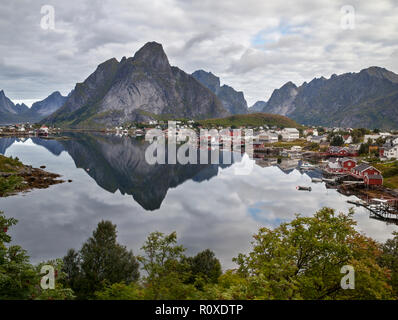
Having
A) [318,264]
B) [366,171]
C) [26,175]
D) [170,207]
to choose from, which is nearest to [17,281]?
[318,264]

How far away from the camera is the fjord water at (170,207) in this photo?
35.4 metres

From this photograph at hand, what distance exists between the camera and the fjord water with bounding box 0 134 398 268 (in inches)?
1394

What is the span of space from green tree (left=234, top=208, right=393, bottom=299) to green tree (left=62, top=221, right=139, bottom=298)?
11.5 meters

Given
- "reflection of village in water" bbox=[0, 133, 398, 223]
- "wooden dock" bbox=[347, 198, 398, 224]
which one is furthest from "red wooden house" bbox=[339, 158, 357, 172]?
"wooden dock" bbox=[347, 198, 398, 224]

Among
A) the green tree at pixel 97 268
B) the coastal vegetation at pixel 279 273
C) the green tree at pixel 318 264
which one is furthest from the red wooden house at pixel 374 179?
the green tree at pixel 97 268

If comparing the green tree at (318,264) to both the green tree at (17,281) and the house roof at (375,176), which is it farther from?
the house roof at (375,176)

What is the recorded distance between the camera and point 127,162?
101 metres

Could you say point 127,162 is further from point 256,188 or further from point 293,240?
point 293,240

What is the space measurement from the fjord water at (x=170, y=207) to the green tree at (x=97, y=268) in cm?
806

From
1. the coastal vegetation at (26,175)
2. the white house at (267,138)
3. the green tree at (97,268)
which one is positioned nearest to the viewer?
the green tree at (97,268)

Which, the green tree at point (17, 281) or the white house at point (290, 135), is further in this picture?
A: the white house at point (290, 135)

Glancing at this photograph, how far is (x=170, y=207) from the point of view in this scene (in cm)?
5078

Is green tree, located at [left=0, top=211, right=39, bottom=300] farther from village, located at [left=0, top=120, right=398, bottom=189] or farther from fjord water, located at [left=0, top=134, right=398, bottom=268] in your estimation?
village, located at [left=0, top=120, right=398, bottom=189]
